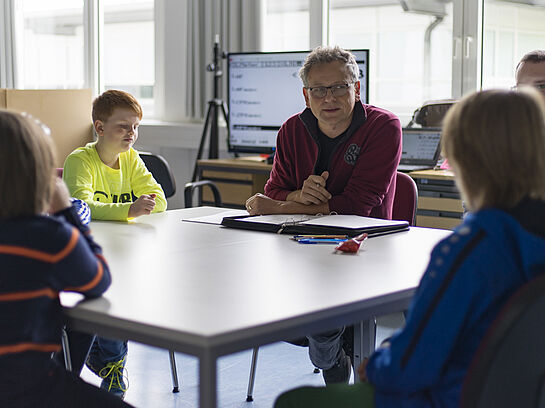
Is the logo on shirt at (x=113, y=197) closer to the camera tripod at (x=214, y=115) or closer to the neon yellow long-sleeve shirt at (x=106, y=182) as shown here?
the neon yellow long-sleeve shirt at (x=106, y=182)

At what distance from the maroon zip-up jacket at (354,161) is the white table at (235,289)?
1.06 feet

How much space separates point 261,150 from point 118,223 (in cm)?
224

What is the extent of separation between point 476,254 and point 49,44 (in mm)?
6390

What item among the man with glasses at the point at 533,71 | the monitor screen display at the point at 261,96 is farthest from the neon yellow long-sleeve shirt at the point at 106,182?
the monitor screen display at the point at 261,96

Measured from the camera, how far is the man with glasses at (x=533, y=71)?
8.60 ft

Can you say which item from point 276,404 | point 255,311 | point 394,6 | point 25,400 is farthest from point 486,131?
point 394,6

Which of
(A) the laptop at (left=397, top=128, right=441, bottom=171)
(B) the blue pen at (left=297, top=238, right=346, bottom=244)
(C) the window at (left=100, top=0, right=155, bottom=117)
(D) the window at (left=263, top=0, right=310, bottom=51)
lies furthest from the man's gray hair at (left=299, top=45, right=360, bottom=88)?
(C) the window at (left=100, top=0, right=155, bottom=117)

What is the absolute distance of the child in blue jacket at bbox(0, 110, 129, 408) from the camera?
1303mm

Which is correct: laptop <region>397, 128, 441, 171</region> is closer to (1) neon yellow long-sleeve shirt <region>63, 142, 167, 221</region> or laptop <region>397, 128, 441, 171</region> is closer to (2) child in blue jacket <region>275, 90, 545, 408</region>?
(1) neon yellow long-sleeve shirt <region>63, 142, 167, 221</region>

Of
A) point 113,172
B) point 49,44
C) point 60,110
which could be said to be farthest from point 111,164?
point 49,44

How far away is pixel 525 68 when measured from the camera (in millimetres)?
2660

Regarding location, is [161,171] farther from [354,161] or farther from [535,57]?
[535,57]

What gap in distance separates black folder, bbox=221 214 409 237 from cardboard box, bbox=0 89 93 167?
3.37 metres

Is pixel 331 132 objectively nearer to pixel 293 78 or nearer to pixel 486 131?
pixel 486 131
